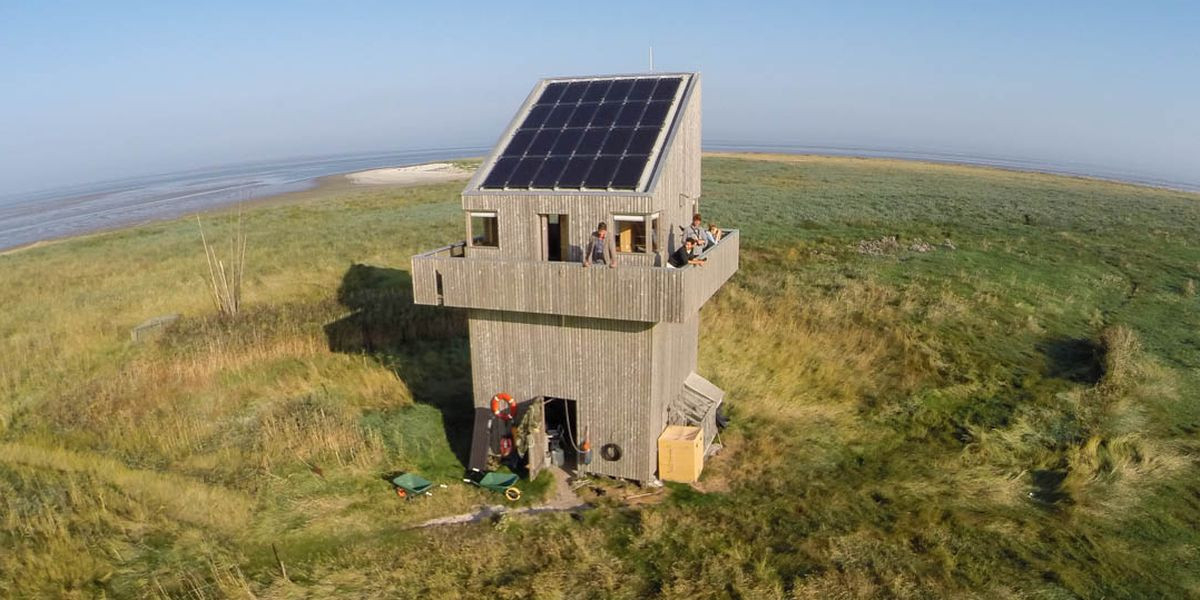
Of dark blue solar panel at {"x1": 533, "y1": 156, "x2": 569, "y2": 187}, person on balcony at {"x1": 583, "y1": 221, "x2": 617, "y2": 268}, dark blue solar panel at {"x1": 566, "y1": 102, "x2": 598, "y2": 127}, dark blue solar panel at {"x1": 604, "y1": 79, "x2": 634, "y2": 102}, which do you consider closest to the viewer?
person on balcony at {"x1": 583, "y1": 221, "x2": 617, "y2": 268}

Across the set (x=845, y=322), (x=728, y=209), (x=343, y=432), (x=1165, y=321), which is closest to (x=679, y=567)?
(x=343, y=432)

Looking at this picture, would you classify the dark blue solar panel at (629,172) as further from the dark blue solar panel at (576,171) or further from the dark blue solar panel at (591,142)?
the dark blue solar panel at (591,142)

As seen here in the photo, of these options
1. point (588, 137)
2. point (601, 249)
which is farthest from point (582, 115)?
point (601, 249)

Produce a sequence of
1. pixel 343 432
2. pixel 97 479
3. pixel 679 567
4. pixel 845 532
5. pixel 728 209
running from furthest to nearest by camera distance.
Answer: pixel 728 209
pixel 343 432
pixel 97 479
pixel 845 532
pixel 679 567

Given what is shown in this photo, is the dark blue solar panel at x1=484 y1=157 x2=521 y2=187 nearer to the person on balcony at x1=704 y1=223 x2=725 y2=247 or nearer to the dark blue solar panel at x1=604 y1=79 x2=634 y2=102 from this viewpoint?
the dark blue solar panel at x1=604 y1=79 x2=634 y2=102

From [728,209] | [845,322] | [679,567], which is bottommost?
[679,567]

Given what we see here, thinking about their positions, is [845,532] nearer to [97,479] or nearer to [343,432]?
[343,432]

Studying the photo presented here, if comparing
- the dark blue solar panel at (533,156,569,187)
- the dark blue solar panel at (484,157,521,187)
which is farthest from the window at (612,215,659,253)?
the dark blue solar panel at (484,157,521,187)

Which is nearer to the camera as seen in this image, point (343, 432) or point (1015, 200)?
point (343, 432)
